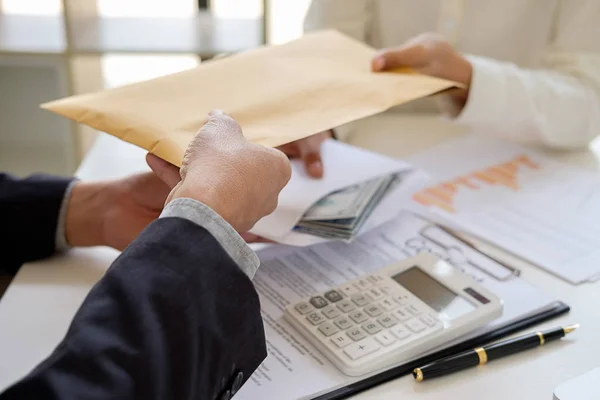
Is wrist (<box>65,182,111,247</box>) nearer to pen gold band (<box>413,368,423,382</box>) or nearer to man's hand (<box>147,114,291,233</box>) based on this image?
man's hand (<box>147,114,291,233</box>)

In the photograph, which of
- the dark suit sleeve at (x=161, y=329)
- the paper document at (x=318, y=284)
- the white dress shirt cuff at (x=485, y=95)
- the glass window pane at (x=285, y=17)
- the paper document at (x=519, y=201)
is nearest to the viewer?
the dark suit sleeve at (x=161, y=329)

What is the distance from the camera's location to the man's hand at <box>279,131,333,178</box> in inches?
31.6

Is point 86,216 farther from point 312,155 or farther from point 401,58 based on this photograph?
point 401,58

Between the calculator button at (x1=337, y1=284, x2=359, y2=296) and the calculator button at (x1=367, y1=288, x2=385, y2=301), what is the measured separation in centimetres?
1

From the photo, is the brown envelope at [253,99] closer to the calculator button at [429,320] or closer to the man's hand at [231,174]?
the man's hand at [231,174]

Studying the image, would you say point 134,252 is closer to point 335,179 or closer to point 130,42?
point 335,179

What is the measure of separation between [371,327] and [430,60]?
1.41 feet

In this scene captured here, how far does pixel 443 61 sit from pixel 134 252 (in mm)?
591

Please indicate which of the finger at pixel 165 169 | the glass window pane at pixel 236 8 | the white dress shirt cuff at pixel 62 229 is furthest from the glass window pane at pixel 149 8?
the finger at pixel 165 169

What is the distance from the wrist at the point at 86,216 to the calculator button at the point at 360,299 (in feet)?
0.98

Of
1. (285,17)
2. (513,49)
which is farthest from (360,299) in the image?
(285,17)

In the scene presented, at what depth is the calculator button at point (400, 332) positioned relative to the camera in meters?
0.59

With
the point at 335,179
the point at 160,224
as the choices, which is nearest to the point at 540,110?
the point at 335,179

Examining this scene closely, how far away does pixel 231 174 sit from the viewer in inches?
20.9
